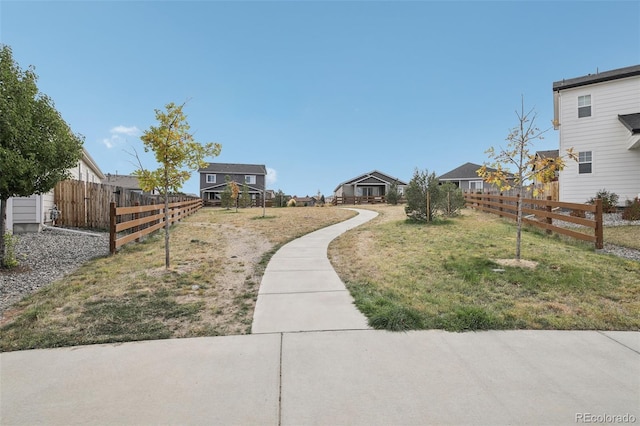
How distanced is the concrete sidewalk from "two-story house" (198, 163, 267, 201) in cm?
3869

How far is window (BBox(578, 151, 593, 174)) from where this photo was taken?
A: 52.1 ft

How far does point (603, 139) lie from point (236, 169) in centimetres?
3827

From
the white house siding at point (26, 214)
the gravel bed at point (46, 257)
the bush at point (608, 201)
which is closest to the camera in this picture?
the gravel bed at point (46, 257)

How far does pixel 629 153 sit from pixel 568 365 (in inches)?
710

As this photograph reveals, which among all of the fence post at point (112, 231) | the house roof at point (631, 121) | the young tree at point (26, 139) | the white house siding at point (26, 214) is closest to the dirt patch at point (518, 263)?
the fence post at point (112, 231)

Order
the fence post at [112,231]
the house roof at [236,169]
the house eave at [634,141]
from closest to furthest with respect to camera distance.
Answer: the fence post at [112,231] → the house eave at [634,141] → the house roof at [236,169]

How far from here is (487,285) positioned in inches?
194

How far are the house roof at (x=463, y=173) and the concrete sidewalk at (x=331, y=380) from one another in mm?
37277

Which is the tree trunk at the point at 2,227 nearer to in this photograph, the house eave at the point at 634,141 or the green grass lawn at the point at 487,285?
the green grass lawn at the point at 487,285

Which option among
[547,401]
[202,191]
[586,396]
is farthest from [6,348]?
[202,191]

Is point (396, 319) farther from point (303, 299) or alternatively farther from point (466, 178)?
point (466, 178)

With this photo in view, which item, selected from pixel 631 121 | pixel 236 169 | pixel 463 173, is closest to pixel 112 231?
pixel 631 121

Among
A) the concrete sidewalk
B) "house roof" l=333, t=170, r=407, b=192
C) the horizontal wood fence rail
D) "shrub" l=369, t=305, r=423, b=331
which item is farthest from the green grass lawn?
"house roof" l=333, t=170, r=407, b=192

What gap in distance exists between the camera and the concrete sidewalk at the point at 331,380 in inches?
79.5
